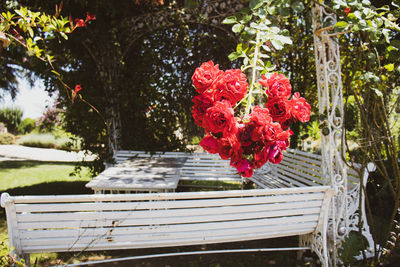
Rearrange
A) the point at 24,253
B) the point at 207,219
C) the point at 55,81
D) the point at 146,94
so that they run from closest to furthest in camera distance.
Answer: the point at 24,253 < the point at 207,219 < the point at 55,81 < the point at 146,94

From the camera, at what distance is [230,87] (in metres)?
1.12

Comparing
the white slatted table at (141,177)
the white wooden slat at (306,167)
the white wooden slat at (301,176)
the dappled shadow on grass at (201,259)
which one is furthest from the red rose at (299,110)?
the white wooden slat at (301,176)

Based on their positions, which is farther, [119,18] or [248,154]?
[119,18]

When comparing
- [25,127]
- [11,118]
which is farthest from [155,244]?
[11,118]

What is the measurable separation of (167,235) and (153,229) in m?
0.12

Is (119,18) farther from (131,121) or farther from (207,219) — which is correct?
(207,219)

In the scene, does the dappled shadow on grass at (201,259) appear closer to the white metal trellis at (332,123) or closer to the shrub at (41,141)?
the white metal trellis at (332,123)


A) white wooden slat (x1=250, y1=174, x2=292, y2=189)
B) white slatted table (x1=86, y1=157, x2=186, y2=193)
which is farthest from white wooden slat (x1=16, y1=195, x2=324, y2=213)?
white wooden slat (x1=250, y1=174, x2=292, y2=189)

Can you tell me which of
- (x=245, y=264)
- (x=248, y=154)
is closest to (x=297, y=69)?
(x=245, y=264)

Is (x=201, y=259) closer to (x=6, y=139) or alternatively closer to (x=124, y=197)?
(x=124, y=197)

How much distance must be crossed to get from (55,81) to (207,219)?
3.79m

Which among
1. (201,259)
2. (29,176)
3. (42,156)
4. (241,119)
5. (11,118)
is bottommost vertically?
(201,259)

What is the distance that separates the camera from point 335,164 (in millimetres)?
2773

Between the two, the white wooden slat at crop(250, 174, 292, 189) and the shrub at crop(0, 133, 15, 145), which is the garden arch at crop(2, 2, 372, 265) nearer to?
the white wooden slat at crop(250, 174, 292, 189)
